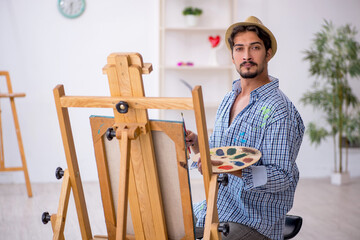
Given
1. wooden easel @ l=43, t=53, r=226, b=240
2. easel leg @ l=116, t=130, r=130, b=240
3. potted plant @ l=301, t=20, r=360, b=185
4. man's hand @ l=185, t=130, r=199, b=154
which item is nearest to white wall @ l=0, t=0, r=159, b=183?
potted plant @ l=301, t=20, r=360, b=185

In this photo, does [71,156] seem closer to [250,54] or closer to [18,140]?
[250,54]

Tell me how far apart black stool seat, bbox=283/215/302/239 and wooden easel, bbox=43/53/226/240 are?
2.23ft

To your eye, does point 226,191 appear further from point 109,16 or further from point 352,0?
point 352,0

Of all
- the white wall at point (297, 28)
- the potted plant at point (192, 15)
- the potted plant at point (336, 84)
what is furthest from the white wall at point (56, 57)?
the potted plant at point (336, 84)

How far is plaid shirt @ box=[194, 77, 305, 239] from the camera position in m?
1.88

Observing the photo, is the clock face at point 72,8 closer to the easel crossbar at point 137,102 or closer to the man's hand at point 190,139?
the man's hand at point 190,139

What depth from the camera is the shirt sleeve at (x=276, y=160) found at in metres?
1.84

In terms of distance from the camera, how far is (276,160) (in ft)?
6.22

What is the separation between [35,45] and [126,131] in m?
3.78

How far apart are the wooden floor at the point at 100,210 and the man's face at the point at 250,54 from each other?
1.87 m

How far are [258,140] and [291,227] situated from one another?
1.78ft

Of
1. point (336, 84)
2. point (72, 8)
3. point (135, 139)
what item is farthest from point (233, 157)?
point (72, 8)

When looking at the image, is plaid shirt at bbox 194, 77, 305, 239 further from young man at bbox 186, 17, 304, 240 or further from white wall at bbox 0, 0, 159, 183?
white wall at bbox 0, 0, 159, 183

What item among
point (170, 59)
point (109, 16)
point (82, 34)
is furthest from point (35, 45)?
point (170, 59)
